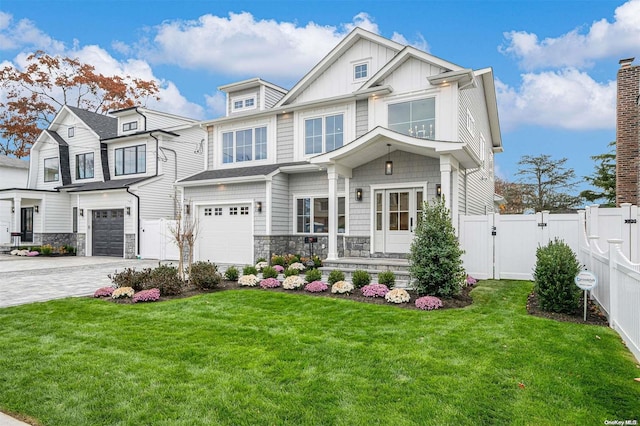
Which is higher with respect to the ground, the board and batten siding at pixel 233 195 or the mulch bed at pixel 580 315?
the board and batten siding at pixel 233 195

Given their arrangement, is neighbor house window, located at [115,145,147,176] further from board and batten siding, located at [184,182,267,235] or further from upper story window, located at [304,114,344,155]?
upper story window, located at [304,114,344,155]

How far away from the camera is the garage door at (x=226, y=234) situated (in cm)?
1352

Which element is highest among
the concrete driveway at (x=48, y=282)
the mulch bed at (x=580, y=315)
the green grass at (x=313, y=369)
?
the mulch bed at (x=580, y=315)

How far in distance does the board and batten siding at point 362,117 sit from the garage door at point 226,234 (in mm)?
4652

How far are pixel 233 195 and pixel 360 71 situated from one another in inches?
243

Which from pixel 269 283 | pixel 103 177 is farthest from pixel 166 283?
pixel 103 177

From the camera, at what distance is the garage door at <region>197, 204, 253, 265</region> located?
13.5 m

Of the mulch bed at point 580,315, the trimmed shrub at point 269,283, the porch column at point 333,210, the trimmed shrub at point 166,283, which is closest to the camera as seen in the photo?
the mulch bed at point 580,315

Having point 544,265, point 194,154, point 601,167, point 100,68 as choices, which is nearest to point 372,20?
point 194,154

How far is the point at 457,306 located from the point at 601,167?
1936 cm

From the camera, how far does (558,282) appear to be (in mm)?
5816

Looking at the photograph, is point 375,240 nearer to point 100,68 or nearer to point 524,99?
point 524,99

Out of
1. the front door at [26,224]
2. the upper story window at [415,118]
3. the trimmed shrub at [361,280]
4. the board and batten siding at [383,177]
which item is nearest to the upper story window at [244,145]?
the board and batten siding at [383,177]

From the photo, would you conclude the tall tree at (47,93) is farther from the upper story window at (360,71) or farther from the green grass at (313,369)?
the green grass at (313,369)
